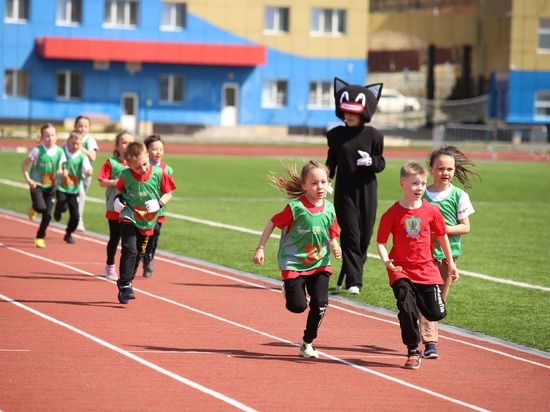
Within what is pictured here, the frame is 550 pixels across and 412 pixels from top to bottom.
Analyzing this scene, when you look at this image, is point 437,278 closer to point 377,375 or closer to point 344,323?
point 377,375

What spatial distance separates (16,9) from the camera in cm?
6531

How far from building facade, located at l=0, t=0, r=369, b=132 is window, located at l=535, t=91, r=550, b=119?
9.68 metres

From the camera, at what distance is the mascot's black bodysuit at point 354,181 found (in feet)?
46.5

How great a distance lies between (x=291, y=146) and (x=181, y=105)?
11.9m

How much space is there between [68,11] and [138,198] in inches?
2137

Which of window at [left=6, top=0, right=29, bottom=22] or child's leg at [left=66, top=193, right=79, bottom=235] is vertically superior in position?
window at [left=6, top=0, right=29, bottom=22]

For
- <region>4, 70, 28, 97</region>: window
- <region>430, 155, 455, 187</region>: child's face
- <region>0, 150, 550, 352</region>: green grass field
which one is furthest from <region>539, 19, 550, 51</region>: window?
<region>430, 155, 455, 187</region>: child's face

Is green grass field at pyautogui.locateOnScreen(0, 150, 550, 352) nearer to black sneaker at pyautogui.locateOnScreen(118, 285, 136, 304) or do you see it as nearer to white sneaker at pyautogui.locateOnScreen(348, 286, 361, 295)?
white sneaker at pyautogui.locateOnScreen(348, 286, 361, 295)

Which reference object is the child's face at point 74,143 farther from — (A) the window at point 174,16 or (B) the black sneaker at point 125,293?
(A) the window at point 174,16

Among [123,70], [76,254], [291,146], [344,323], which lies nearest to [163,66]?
[123,70]

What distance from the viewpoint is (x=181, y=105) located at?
224 ft

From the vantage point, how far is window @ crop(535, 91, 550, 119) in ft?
224

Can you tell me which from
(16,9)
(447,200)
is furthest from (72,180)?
(16,9)

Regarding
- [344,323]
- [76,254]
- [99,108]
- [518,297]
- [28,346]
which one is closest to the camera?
[28,346]
